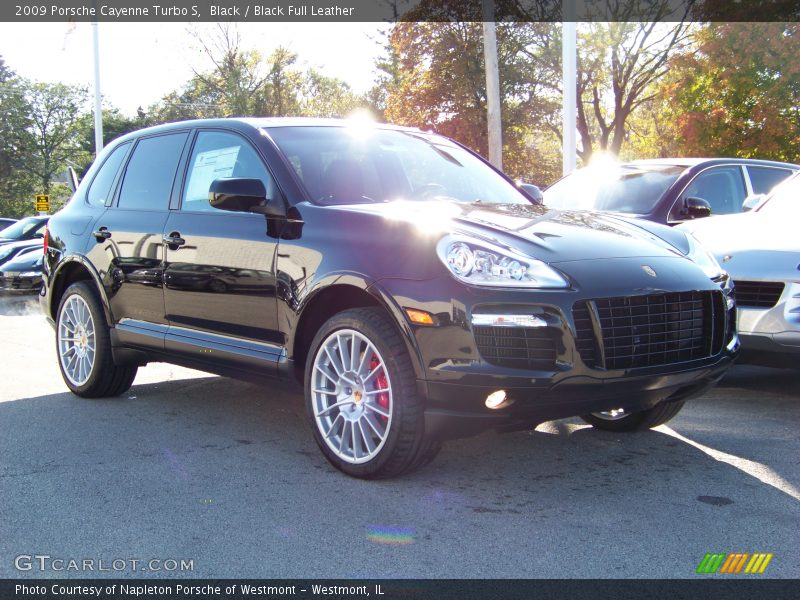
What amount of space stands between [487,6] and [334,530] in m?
14.6

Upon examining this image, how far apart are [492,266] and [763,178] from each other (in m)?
5.40

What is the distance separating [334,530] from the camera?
11.5 feet

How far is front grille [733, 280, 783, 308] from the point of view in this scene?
5.49 meters

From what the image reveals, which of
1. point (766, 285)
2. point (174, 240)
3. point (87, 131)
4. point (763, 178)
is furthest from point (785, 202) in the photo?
point (87, 131)

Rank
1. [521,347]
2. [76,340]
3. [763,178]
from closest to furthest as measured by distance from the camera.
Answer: [521,347]
[76,340]
[763,178]

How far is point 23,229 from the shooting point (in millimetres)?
16781

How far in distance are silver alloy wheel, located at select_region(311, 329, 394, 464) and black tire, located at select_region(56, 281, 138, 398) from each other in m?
2.23

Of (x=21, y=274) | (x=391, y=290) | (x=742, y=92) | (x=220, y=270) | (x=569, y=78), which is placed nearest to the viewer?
(x=391, y=290)

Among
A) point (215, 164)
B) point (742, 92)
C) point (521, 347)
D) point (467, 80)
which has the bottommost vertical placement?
point (521, 347)

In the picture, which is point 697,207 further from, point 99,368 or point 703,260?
point 99,368

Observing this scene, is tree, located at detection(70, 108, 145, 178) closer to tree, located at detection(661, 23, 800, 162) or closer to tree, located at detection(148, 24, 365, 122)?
tree, located at detection(148, 24, 365, 122)

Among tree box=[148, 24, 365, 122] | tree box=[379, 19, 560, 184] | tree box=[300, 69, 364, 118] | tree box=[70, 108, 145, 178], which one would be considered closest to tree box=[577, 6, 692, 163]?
tree box=[379, 19, 560, 184]
